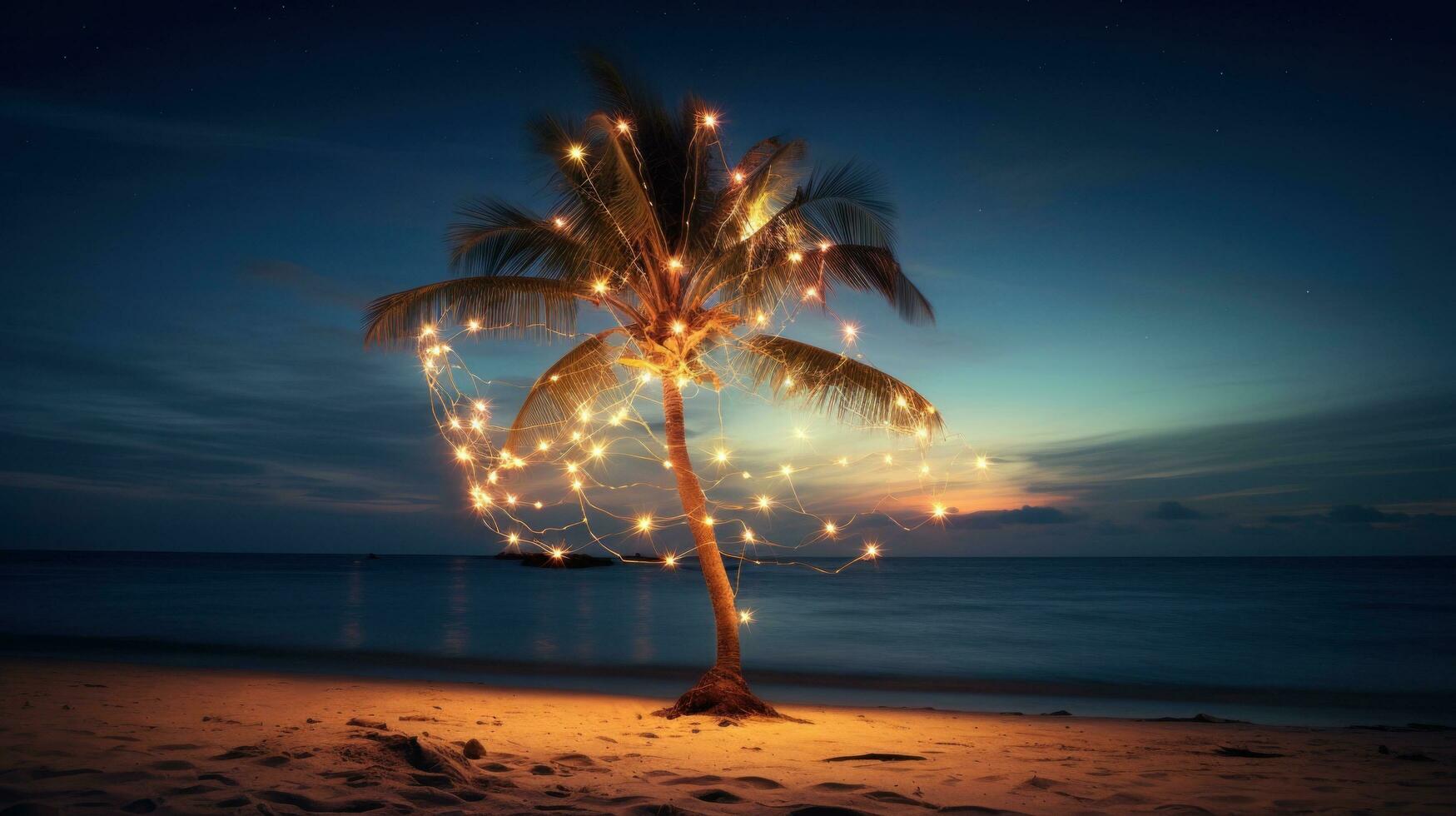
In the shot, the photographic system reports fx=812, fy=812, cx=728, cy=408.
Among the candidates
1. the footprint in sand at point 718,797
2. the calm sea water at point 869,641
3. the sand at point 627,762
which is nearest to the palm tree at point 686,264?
the sand at point 627,762

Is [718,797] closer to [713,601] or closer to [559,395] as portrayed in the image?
[713,601]

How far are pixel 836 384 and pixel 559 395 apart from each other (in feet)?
9.81

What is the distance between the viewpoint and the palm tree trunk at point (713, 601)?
22.4ft

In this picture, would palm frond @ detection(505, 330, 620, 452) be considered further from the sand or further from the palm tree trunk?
the sand

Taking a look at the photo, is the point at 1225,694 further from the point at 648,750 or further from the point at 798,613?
the point at 798,613

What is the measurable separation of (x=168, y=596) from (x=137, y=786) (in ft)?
113

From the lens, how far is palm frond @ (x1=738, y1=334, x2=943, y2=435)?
7625 millimetres

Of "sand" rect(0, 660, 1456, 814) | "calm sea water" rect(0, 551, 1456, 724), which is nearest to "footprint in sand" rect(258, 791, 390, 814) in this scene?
"sand" rect(0, 660, 1456, 814)

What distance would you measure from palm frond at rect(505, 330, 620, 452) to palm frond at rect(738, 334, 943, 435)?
5.34 feet

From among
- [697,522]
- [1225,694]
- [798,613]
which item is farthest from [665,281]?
[798,613]

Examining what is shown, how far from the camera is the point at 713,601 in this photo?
714 centimetres

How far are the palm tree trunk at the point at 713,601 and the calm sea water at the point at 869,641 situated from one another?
4008 millimetres

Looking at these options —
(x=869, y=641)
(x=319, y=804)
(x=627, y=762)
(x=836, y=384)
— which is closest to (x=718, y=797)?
(x=627, y=762)

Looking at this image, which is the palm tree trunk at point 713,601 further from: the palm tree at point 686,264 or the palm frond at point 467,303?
the palm frond at point 467,303
